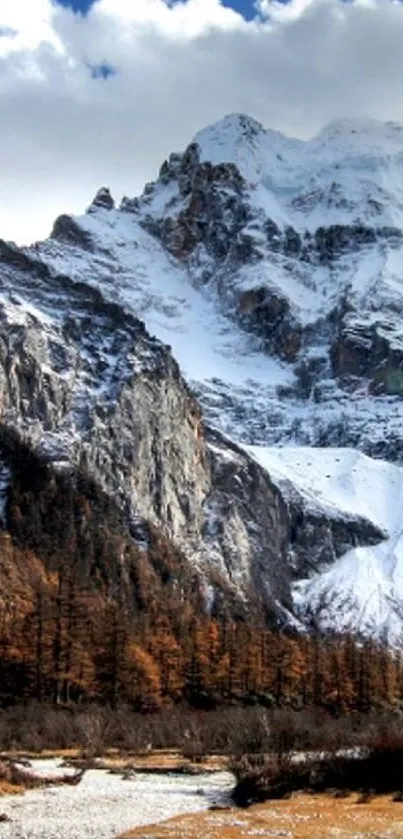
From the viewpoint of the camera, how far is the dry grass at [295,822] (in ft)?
143

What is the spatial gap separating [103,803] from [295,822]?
434 inches

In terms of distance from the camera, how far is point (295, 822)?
4634 cm

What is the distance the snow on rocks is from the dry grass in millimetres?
1860

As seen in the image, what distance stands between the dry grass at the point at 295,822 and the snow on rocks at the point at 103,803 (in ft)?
6.10

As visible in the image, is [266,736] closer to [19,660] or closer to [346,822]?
[346,822]

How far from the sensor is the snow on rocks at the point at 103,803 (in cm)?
4466

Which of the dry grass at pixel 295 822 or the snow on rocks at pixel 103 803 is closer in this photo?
the dry grass at pixel 295 822

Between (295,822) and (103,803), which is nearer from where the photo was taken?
(295,822)

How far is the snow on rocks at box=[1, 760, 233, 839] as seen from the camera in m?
44.7

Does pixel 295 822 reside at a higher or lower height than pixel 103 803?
lower

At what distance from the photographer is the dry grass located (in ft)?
143

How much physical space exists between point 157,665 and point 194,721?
25811 mm

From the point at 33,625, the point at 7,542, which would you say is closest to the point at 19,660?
the point at 33,625

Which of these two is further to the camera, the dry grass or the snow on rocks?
the snow on rocks
